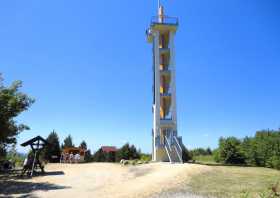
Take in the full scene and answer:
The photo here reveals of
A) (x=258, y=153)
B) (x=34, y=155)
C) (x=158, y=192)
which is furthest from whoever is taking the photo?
(x=258, y=153)

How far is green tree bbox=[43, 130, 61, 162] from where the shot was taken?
127ft

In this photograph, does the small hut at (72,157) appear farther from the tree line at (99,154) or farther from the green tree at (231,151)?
the green tree at (231,151)

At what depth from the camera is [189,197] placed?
34.1 feet

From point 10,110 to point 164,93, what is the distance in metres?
17.4

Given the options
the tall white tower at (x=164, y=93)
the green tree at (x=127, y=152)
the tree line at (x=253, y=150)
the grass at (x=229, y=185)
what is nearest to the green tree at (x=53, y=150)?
the green tree at (x=127, y=152)

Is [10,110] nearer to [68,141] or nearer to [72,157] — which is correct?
[72,157]

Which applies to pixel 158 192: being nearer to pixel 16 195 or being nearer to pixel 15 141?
pixel 16 195

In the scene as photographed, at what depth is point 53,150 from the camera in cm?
4012

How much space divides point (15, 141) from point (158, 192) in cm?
1492

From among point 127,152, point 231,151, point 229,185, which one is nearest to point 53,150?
point 127,152

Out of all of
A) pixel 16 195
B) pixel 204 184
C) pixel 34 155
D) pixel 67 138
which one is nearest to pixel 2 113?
pixel 34 155

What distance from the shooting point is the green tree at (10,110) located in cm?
1800

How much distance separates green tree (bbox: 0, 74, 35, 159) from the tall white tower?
45.0ft

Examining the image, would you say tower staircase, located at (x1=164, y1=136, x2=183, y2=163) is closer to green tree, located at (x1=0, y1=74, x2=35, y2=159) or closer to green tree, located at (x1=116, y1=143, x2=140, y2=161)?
green tree, located at (x1=116, y1=143, x2=140, y2=161)
